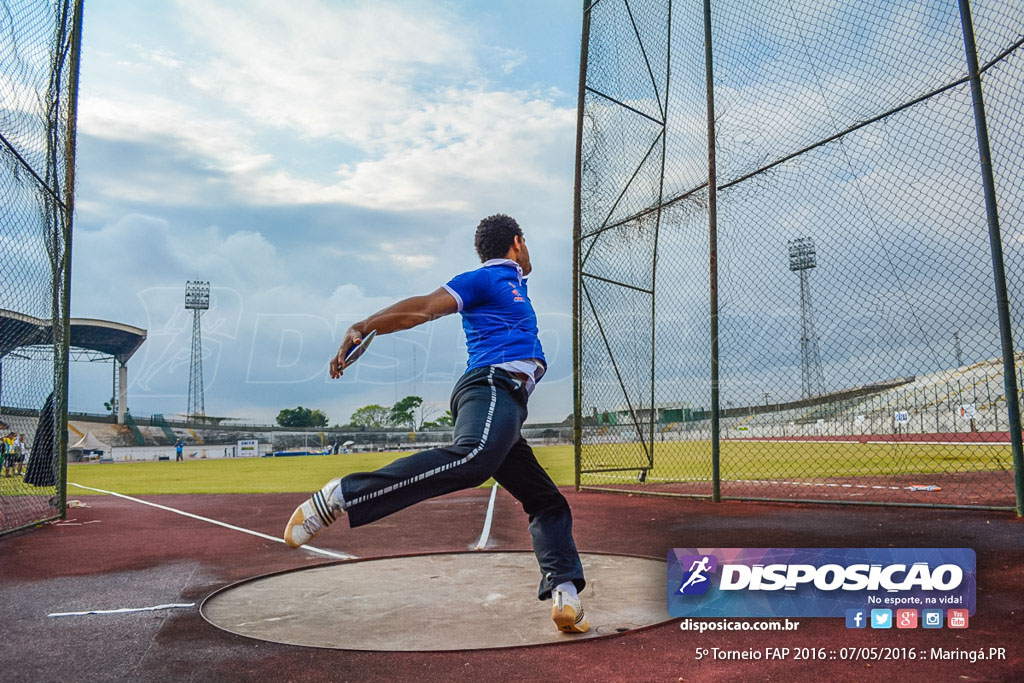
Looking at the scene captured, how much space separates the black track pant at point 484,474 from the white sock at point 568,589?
0.12 feet

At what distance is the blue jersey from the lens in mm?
3422

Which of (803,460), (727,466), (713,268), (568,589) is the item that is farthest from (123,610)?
(803,460)

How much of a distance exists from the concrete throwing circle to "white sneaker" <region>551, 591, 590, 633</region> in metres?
0.06

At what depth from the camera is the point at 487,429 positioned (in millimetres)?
3172

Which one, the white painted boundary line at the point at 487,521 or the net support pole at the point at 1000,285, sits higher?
the net support pole at the point at 1000,285

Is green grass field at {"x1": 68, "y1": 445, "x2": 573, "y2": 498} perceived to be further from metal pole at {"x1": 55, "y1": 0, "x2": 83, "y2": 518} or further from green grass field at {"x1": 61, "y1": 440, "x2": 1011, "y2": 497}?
metal pole at {"x1": 55, "y1": 0, "x2": 83, "y2": 518}

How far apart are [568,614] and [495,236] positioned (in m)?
1.93

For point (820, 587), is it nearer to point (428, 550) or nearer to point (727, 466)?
point (428, 550)

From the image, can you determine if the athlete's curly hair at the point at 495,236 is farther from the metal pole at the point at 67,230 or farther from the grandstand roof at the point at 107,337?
the grandstand roof at the point at 107,337

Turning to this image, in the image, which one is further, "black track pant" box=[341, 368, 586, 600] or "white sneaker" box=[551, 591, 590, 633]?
"white sneaker" box=[551, 591, 590, 633]

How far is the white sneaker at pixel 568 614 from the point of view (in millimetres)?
3414

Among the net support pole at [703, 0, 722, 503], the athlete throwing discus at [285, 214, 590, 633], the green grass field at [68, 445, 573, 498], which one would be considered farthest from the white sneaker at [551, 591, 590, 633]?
the green grass field at [68, 445, 573, 498]
